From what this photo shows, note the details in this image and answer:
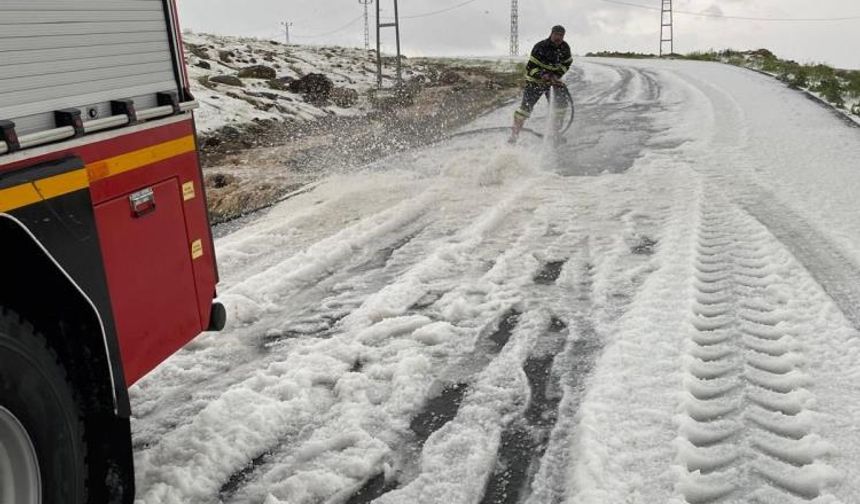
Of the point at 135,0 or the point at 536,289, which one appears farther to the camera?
the point at 536,289

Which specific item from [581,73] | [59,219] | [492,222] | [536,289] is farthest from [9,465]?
[581,73]

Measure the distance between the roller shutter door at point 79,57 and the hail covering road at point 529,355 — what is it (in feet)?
4.88

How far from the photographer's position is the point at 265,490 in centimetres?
271

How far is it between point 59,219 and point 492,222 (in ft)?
15.2

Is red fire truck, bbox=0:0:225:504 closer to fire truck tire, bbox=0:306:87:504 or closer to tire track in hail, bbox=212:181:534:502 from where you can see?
fire truck tire, bbox=0:306:87:504

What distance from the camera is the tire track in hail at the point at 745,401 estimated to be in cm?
262

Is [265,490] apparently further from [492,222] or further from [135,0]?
[492,222]

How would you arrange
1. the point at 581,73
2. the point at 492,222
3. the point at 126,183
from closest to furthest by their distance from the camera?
the point at 126,183 < the point at 492,222 < the point at 581,73

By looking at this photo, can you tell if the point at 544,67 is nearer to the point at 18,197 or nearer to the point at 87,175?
the point at 87,175

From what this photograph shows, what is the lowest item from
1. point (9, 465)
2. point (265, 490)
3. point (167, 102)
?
point (265, 490)

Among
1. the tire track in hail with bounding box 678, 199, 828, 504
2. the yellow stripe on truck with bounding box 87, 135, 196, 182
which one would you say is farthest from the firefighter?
the yellow stripe on truck with bounding box 87, 135, 196, 182

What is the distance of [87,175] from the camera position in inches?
87.4

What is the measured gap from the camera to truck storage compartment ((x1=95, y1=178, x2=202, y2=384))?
241cm

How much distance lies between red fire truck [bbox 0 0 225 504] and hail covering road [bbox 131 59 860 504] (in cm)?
66
